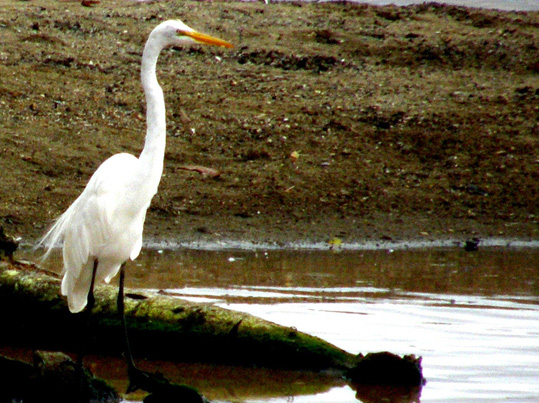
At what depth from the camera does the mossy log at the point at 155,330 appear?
580 cm

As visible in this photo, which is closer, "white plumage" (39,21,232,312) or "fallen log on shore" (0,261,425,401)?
"fallen log on shore" (0,261,425,401)

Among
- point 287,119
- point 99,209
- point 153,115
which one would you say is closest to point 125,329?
point 99,209

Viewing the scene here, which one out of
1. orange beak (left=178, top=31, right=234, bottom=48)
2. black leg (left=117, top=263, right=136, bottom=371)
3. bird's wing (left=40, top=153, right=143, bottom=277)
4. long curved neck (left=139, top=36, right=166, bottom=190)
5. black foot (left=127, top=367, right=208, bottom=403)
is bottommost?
black foot (left=127, top=367, right=208, bottom=403)

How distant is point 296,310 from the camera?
7062 millimetres

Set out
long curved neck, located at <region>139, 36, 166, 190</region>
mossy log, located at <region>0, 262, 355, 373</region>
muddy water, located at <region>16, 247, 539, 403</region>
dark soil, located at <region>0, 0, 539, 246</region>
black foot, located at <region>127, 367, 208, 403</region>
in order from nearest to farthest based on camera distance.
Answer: black foot, located at <region>127, 367, 208, 403</region>
muddy water, located at <region>16, 247, 539, 403</region>
long curved neck, located at <region>139, 36, 166, 190</region>
mossy log, located at <region>0, 262, 355, 373</region>
dark soil, located at <region>0, 0, 539, 246</region>

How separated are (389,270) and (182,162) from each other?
2.97m

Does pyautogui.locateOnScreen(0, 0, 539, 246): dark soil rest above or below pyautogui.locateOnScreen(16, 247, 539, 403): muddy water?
above

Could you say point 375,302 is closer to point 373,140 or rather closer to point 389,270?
point 389,270

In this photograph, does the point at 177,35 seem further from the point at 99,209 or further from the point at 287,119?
the point at 287,119

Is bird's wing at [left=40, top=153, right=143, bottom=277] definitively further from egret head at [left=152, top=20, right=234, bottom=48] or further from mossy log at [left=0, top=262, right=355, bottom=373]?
egret head at [left=152, top=20, right=234, bottom=48]

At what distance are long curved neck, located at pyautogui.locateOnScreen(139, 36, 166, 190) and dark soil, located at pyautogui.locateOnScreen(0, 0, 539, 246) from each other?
11.6ft

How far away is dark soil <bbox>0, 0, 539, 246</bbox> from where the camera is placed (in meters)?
9.96

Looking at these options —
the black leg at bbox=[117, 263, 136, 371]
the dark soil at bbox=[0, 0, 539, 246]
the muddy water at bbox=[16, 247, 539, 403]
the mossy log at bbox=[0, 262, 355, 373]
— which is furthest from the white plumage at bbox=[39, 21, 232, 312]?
the dark soil at bbox=[0, 0, 539, 246]

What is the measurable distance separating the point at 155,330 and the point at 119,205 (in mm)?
826
